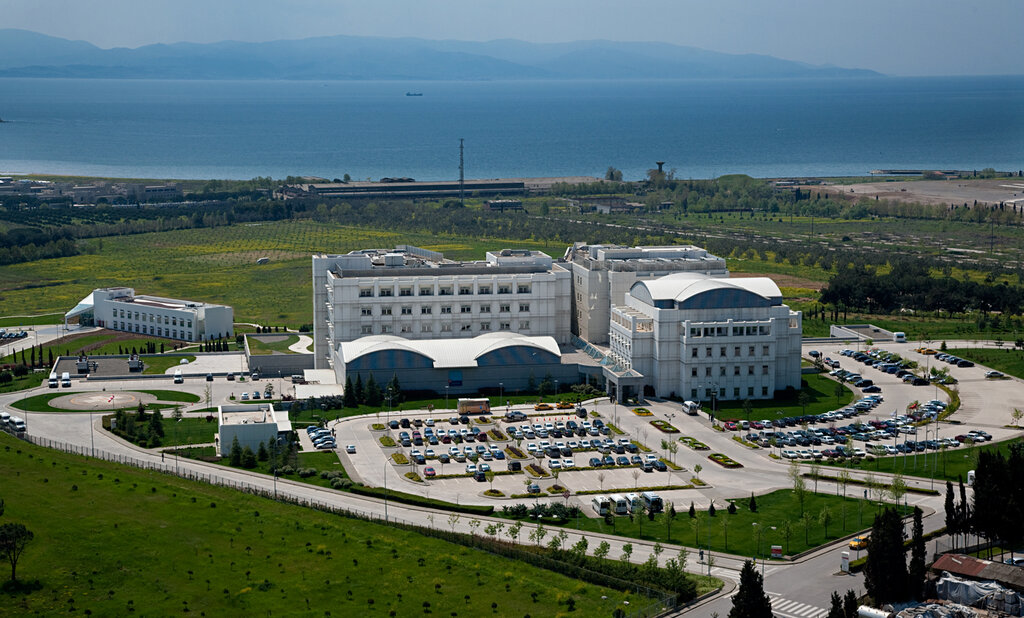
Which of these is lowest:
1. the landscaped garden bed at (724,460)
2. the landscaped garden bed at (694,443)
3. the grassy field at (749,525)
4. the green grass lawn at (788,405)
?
the grassy field at (749,525)

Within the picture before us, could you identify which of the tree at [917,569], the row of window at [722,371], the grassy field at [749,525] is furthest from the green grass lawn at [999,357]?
the tree at [917,569]

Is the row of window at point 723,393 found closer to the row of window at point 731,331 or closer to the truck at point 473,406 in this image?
the row of window at point 731,331

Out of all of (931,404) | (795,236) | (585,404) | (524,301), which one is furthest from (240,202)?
(931,404)

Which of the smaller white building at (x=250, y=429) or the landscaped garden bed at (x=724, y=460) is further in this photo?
the smaller white building at (x=250, y=429)

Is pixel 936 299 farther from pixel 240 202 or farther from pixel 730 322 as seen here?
pixel 240 202

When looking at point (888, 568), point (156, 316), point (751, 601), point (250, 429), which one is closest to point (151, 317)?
point (156, 316)

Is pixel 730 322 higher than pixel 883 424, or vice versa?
pixel 730 322

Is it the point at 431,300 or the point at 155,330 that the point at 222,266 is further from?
the point at 431,300
